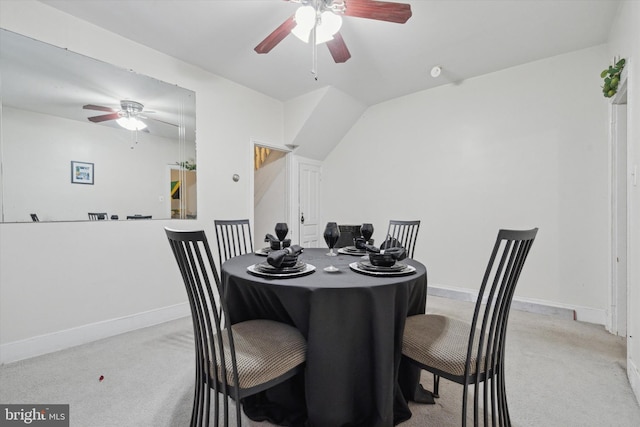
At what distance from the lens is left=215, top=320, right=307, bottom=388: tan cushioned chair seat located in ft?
3.71

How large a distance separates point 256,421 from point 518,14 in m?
3.53

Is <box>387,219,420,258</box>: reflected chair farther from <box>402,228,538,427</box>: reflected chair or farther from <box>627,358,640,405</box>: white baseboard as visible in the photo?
<box>627,358,640,405</box>: white baseboard

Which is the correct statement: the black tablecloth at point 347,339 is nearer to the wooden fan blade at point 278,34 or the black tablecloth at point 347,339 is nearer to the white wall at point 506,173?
the wooden fan blade at point 278,34

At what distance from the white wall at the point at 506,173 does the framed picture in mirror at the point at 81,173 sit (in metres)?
3.40

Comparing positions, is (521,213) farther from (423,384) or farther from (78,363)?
(78,363)

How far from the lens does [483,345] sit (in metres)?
1.29

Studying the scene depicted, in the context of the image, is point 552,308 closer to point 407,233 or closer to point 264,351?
point 407,233

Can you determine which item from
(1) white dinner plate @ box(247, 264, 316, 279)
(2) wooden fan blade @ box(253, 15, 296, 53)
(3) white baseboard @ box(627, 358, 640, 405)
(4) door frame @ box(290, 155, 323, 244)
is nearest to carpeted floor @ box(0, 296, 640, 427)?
Answer: (3) white baseboard @ box(627, 358, 640, 405)

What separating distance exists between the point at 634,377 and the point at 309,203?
153 inches

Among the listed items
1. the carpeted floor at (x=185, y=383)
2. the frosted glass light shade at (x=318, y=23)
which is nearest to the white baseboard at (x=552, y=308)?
the carpeted floor at (x=185, y=383)

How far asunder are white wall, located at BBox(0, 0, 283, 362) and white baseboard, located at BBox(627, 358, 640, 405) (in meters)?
3.68

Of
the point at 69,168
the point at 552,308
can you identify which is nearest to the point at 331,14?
the point at 69,168

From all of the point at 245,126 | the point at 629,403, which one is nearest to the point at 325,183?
the point at 245,126

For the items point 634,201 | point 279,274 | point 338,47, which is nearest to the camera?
A: point 279,274
